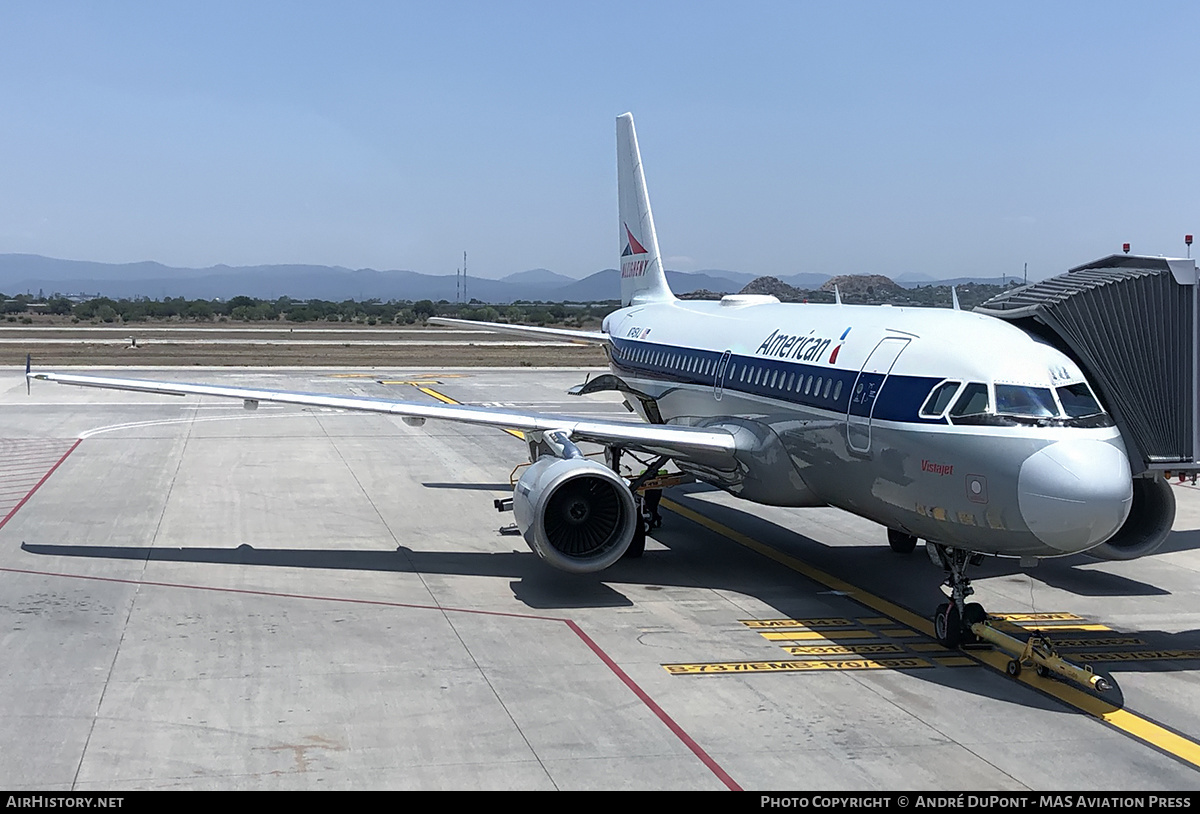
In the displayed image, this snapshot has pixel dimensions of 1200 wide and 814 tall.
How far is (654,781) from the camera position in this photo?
10711 mm

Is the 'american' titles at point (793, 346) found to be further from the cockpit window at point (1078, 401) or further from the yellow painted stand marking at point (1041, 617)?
the yellow painted stand marking at point (1041, 617)

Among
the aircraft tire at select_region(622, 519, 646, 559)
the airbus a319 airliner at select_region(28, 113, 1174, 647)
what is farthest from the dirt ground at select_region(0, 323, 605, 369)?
the airbus a319 airliner at select_region(28, 113, 1174, 647)

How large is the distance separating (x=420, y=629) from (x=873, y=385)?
697cm

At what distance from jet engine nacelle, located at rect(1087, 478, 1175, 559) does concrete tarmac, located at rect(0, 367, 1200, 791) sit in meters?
1.15

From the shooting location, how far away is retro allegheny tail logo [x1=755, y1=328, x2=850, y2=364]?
17.8m

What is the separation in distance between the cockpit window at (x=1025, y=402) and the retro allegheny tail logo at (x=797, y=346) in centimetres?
345

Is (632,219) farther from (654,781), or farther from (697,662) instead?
(654,781)

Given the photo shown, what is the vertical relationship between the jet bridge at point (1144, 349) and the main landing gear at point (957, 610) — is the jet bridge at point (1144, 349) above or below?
above

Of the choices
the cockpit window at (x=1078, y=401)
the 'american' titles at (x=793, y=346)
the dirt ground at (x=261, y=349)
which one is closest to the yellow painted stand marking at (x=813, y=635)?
the cockpit window at (x=1078, y=401)

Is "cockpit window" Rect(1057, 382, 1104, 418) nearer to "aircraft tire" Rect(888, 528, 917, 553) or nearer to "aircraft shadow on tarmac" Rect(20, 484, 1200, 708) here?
"aircraft shadow on tarmac" Rect(20, 484, 1200, 708)

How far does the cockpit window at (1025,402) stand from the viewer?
1382cm

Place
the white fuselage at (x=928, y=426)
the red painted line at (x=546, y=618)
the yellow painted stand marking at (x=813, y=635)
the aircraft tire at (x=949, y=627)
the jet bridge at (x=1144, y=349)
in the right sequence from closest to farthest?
the red painted line at (x=546, y=618), the white fuselage at (x=928, y=426), the jet bridge at (x=1144, y=349), the aircraft tire at (x=949, y=627), the yellow painted stand marking at (x=813, y=635)

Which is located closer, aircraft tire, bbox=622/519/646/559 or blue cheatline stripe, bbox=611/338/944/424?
blue cheatline stripe, bbox=611/338/944/424
